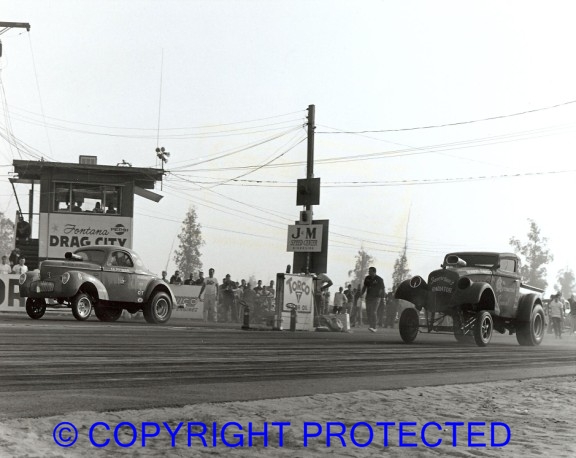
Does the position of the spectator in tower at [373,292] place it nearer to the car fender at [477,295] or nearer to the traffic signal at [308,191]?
the traffic signal at [308,191]

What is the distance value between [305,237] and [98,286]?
859cm

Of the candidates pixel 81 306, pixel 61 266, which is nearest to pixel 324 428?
pixel 81 306

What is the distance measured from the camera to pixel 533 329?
61.5ft

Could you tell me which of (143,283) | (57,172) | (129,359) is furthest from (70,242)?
(129,359)

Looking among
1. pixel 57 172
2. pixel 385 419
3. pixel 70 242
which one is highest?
pixel 57 172

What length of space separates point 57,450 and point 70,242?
33823mm

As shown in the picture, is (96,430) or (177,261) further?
(177,261)

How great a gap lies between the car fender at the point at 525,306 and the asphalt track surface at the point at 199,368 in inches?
119

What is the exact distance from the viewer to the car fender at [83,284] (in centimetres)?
1842

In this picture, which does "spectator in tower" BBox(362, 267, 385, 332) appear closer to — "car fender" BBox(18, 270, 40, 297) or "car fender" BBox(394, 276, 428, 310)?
"car fender" BBox(394, 276, 428, 310)

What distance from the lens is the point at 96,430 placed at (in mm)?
5113

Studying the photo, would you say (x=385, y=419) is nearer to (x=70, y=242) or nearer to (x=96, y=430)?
(x=96, y=430)

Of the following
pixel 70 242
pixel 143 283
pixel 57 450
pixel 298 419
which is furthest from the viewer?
pixel 70 242

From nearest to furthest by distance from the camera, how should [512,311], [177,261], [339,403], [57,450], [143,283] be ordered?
[57,450]
[339,403]
[512,311]
[143,283]
[177,261]
